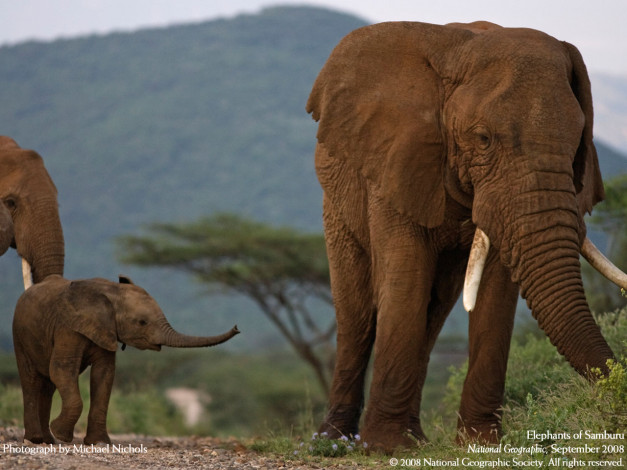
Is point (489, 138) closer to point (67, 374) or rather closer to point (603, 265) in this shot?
point (603, 265)

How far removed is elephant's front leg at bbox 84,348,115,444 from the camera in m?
6.18

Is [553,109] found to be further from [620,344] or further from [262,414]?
[262,414]

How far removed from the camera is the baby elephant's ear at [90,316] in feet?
20.0

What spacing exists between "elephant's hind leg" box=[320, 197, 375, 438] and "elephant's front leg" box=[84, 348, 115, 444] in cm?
152

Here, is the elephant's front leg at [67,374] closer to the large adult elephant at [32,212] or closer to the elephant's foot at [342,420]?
the large adult elephant at [32,212]

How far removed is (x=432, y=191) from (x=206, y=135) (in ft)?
321

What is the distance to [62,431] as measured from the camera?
611 centimetres

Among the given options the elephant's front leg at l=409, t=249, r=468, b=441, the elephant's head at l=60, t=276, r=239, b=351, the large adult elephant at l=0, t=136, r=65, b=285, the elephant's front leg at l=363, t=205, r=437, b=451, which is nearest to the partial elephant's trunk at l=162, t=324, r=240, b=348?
the elephant's head at l=60, t=276, r=239, b=351

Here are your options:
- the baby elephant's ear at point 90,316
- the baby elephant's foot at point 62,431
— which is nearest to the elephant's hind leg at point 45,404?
the baby elephant's foot at point 62,431

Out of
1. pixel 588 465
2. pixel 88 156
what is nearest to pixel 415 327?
pixel 588 465

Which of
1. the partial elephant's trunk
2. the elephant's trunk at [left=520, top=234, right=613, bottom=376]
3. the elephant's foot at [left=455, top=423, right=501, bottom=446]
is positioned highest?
the elephant's trunk at [left=520, top=234, right=613, bottom=376]

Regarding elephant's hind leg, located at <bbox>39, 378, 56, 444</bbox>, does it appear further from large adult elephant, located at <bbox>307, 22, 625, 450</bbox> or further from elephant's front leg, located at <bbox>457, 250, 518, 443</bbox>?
elephant's front leg, located at <bbox>457, 250, 518, 443</bbox>

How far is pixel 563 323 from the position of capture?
5.07 metres

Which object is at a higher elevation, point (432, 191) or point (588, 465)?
point (432, 191)
